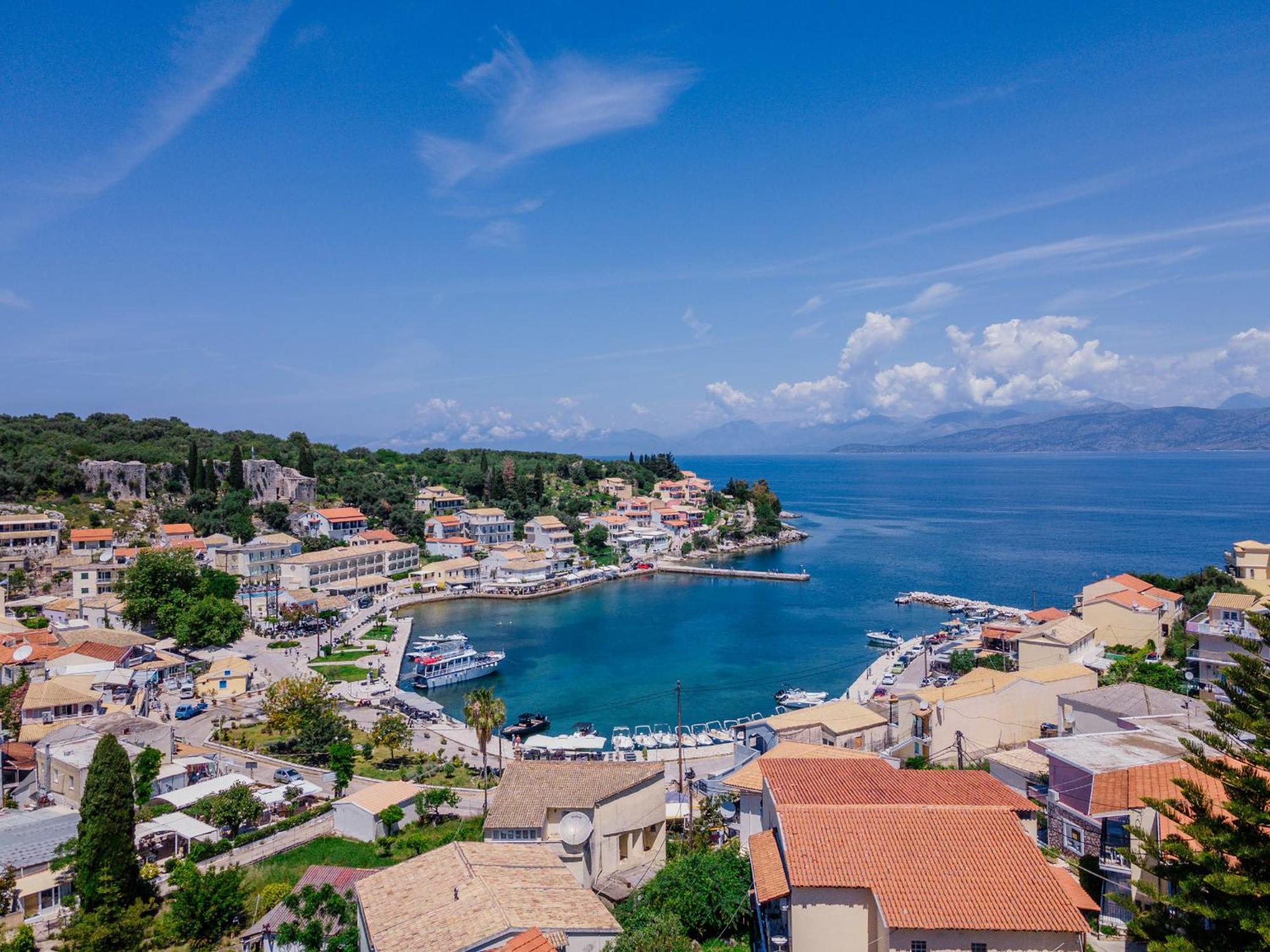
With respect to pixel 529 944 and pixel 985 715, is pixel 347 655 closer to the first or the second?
pixel 985 715

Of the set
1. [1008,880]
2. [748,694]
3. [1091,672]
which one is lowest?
[748,694]

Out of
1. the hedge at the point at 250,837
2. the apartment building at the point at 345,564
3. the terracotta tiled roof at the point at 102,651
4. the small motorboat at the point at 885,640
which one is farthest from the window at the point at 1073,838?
the apartment building at the point at 345,564

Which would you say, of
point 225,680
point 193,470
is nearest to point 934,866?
point 225,680

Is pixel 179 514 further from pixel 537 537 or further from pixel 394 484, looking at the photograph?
pixel 537 537

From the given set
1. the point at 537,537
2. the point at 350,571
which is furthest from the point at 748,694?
the point at 537,537

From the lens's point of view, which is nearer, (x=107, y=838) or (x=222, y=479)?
(x=107, y=838)
